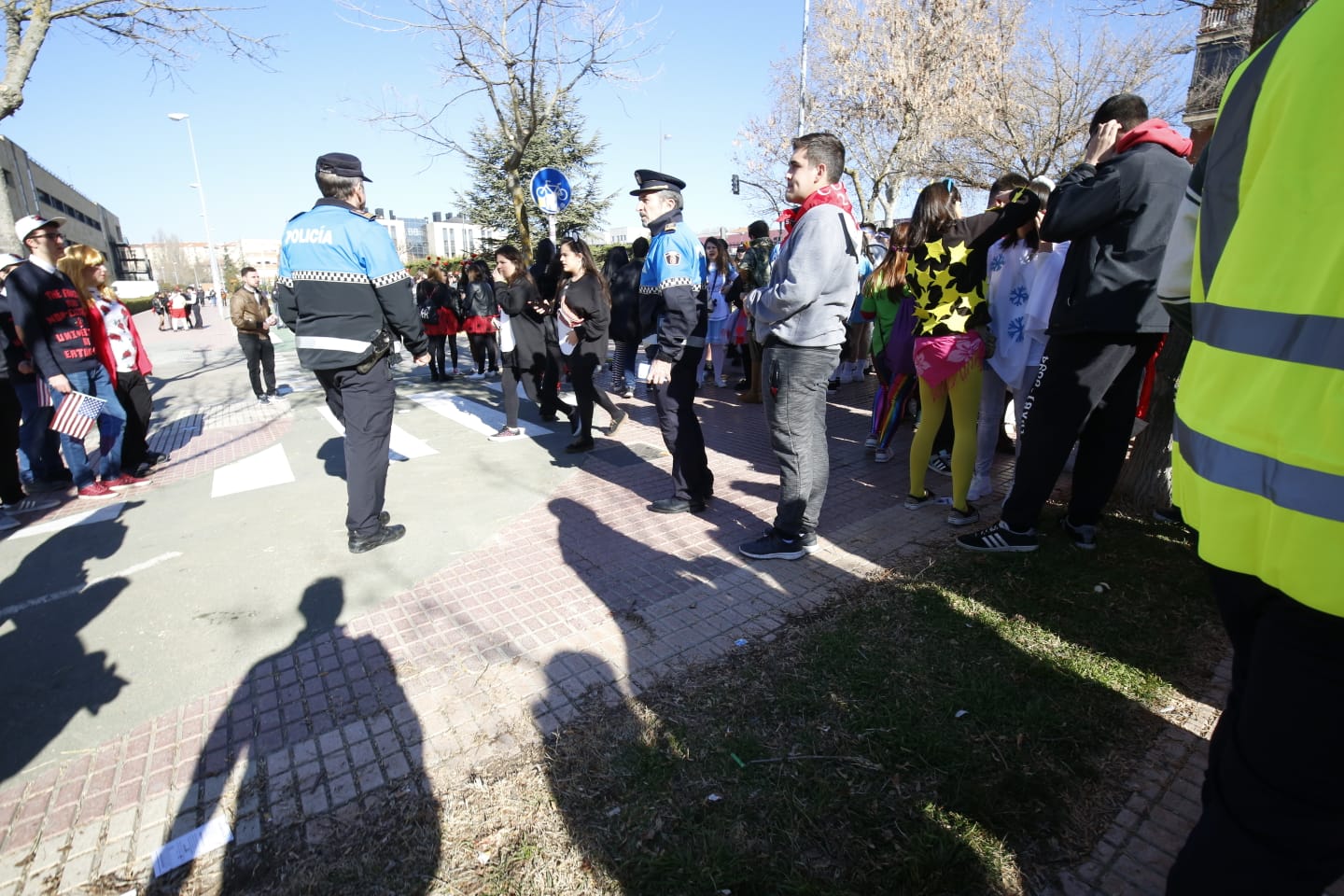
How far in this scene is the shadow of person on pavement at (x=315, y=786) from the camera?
1.96 meters

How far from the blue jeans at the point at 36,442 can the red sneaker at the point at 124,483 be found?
1.89ft

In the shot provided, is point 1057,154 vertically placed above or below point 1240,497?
above

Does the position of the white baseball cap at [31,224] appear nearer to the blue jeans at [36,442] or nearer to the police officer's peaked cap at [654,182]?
the blue jeans at [36,442]

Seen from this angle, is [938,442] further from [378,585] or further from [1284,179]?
[1284,179]

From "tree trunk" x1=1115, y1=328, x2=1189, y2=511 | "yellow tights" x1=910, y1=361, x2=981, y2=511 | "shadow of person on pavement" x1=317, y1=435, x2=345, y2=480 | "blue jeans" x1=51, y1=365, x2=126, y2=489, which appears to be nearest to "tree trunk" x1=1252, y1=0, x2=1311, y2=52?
"tree trunk" x1=1115, y1=328, x2=1189, y2=511

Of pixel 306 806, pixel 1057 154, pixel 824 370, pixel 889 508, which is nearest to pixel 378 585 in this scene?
pixel 306 806

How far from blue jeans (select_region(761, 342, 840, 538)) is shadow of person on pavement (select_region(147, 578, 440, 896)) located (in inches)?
88.0

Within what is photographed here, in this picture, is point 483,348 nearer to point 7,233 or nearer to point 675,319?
point 7,233

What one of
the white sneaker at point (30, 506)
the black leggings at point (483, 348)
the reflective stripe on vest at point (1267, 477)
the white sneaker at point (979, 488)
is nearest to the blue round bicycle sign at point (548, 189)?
the black leggings at point (483, 348)

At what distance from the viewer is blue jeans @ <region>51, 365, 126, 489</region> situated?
213 inches

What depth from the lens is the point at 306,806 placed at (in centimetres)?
220

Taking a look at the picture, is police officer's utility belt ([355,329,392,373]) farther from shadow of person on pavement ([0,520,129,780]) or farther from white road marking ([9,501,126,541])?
white road marking ([9,501,126,541])

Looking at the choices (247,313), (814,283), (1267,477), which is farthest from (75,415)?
(1267,477)

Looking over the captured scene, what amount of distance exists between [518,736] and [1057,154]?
26.4 meters
